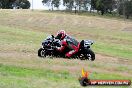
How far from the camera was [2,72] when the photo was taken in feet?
52.1

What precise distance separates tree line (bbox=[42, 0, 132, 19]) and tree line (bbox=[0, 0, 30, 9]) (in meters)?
10.2

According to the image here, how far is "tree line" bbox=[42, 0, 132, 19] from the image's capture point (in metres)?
117

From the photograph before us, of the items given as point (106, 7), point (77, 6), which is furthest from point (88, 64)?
point (77, 6)

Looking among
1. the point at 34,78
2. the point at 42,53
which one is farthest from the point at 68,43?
the point at 34,78

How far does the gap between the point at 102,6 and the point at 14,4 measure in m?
33.0

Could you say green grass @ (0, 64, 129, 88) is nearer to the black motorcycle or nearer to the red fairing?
the black motorcycle

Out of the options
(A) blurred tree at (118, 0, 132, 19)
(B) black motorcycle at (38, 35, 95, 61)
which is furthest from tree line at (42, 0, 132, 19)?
(B) black motorcycle at (38, 35, 95, 61)

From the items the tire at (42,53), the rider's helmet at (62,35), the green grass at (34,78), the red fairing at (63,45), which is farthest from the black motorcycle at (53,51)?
the green grass at (34,78)

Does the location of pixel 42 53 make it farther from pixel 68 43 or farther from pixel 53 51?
pixel 68 43

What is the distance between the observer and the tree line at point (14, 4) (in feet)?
412

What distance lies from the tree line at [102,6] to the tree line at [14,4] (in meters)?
10.2

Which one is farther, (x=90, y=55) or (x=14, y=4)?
(x=14, y=4)

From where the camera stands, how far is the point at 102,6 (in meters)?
120

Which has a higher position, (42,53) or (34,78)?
(34,78)
